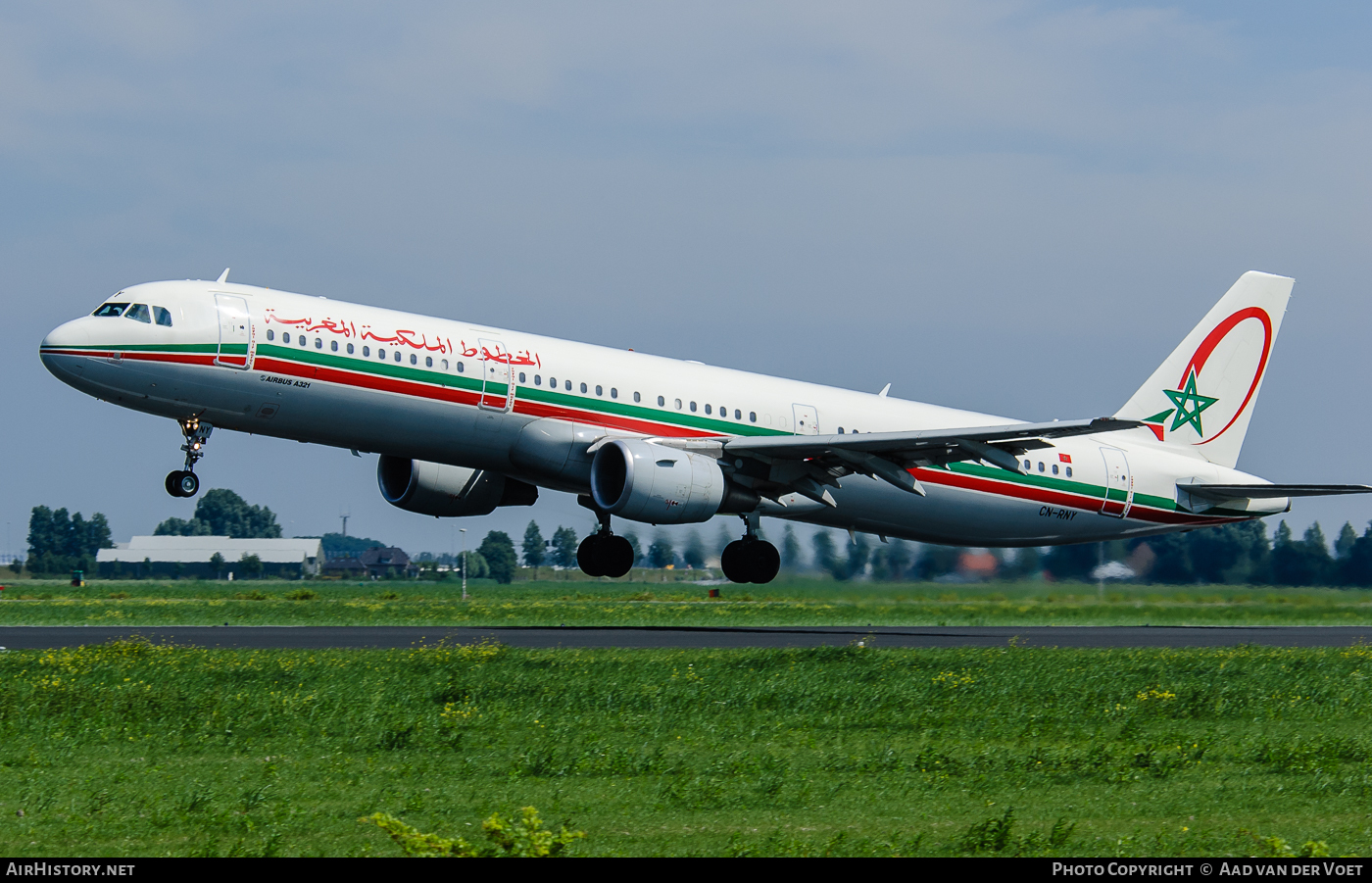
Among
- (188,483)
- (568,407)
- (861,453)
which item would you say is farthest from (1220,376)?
(188,483)

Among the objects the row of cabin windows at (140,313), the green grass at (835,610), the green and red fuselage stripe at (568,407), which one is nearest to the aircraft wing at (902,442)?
the green and red fuselage stripe at (568,407)

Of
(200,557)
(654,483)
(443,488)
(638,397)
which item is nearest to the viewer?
(654,483)

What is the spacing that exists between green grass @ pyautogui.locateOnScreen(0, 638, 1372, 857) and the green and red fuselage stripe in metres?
5.52

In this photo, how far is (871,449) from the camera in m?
31.7

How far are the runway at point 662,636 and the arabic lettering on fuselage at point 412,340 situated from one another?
19.0 feet

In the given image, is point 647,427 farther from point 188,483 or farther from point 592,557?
point 188,483

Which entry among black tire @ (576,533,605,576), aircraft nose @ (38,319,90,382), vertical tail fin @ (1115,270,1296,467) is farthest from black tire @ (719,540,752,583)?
aircraft nose @ (38,319,90,382)

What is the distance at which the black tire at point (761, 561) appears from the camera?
120 ft

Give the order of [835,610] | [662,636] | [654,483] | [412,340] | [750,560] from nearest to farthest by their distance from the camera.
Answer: [412,340], [654,483], [662,636], [750,560], [835,610]

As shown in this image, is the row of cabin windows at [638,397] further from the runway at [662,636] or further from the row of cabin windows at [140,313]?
the row of cabin windows at [140,313]

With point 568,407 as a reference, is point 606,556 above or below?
below

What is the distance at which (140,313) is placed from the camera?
26781mm

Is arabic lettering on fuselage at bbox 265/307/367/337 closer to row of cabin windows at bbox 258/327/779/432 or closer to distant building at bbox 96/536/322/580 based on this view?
row of cabin windows at bbox 258/327/779/432

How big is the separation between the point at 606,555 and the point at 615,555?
0.24 m
